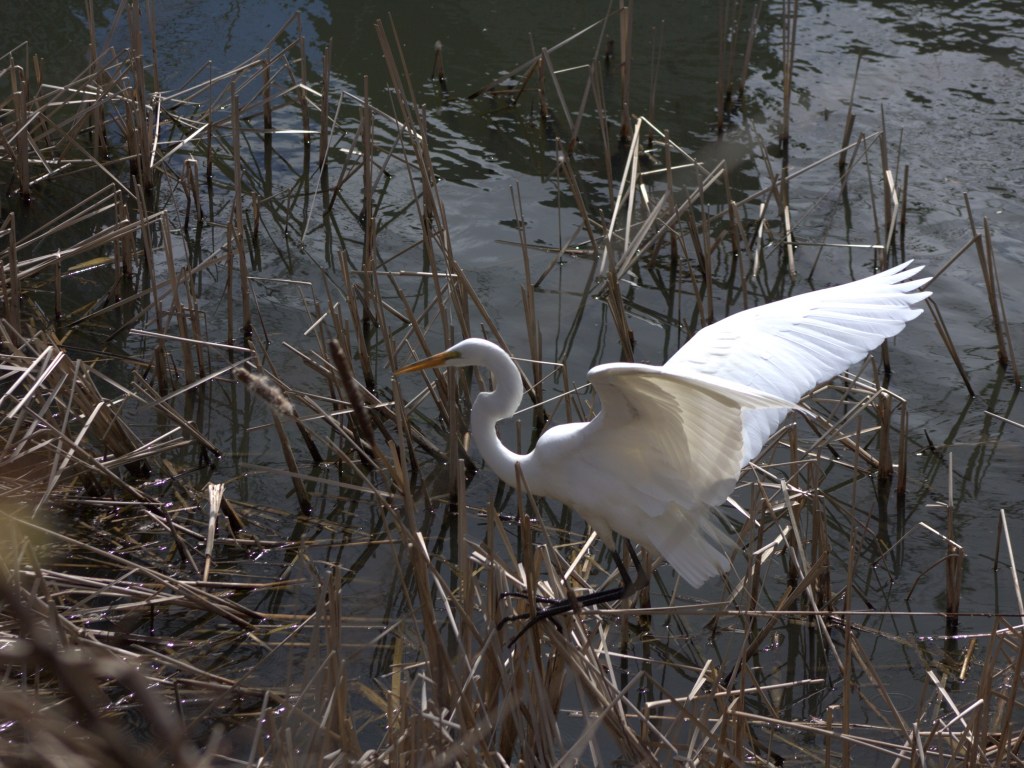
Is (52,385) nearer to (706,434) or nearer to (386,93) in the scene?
(706,434)

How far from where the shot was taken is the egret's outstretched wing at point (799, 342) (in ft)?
9.39

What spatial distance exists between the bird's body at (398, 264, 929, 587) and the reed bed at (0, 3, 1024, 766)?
6.7 inches

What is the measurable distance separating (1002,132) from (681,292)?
3.00 m

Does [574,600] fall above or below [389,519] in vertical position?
above

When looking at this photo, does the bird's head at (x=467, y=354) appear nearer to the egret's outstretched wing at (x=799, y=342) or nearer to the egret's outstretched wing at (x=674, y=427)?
the egret's outstretched wing at (x=674, y=427)

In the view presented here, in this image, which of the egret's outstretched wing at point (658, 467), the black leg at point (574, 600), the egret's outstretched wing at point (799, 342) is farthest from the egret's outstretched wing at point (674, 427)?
the black leg at point (574, 600)

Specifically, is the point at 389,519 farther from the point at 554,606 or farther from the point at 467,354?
the point at 554,606

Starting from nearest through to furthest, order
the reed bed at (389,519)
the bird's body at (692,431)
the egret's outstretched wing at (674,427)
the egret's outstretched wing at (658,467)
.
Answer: the egret's outstretched wing at (674,427), the reed bed at (389,519), the egret's outstretched wing at (658,467), the bird's body at (692,431)

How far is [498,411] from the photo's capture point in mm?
3137

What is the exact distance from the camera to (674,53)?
8.60 metres

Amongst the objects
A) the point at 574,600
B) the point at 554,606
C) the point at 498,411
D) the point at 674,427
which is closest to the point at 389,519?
the point at 498,411

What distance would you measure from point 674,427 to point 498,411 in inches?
25.9

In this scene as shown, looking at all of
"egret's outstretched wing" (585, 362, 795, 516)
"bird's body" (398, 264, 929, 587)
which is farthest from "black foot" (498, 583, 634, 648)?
"egret's outstretched wing" (585, 362, 795, 516)

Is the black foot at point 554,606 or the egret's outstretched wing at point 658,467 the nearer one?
the black foot at point 554,606
